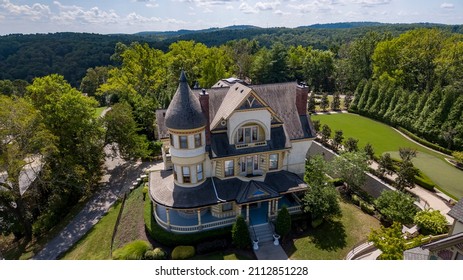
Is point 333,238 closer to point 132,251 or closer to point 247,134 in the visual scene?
point 247,134

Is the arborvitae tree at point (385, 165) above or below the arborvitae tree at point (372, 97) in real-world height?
below

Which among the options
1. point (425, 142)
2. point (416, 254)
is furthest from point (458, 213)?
point (425, 142)

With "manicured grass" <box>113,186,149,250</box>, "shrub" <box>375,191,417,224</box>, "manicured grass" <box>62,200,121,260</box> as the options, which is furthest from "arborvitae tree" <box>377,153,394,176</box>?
"manicured grass" <box>62,200,121,260</box>

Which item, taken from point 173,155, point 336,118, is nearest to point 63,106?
point 173,155

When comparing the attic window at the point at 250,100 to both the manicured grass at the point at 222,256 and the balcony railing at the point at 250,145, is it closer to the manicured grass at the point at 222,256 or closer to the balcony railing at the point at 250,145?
the balcony railing at the point at 250,145

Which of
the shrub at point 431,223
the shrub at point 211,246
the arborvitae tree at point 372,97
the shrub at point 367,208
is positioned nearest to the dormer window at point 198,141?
the shrub at point 211,246

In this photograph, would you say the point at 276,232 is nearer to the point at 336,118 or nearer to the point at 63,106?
the point at 63,106
